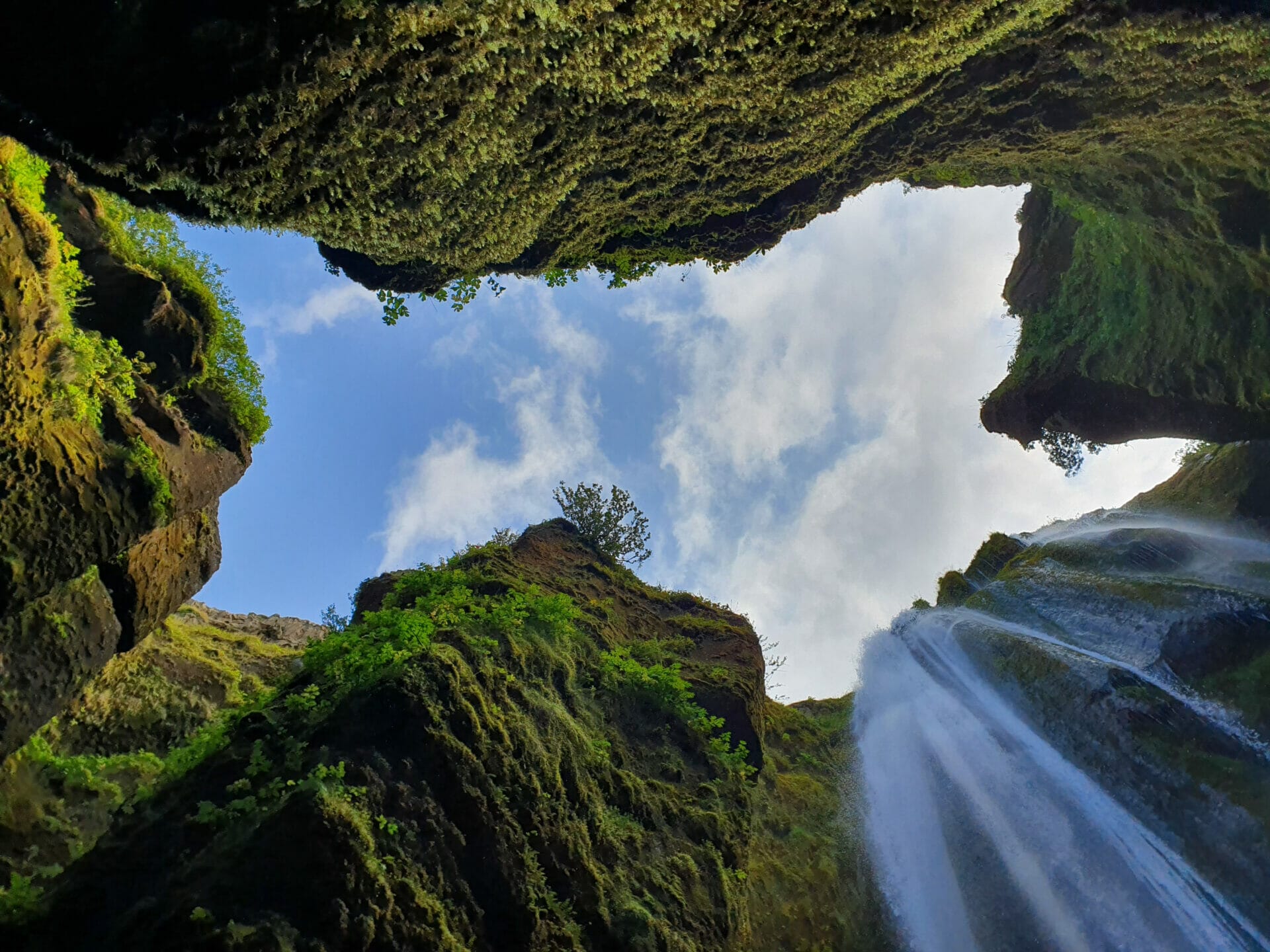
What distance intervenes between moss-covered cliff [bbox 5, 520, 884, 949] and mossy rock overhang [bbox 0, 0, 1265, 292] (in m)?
4.48

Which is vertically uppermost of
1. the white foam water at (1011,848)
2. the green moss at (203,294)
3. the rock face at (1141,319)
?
the green moss at (203,294)

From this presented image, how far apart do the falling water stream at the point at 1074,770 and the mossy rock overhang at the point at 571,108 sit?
1009 centimetres

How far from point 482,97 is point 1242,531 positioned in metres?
22.3

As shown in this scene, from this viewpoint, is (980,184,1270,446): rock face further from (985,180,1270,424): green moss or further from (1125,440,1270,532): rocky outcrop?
(1125,440,1270,532): rocky outcrop

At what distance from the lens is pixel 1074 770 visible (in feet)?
41.4

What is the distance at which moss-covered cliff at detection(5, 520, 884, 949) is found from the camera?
16.5 ft

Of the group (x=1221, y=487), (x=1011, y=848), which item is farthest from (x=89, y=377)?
(x=1221, y=487)

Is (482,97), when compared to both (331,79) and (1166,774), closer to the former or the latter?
(331,79)

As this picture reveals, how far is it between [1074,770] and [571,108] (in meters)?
14.1

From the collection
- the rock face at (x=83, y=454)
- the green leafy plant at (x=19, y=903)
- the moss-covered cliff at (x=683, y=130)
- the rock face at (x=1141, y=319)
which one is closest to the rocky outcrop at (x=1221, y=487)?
the rock face at (x=1141, y=319)

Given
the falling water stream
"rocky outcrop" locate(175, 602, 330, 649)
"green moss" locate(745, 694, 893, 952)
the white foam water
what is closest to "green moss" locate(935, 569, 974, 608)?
the falling water stream

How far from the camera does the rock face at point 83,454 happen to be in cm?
638

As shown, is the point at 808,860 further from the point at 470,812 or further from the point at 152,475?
the point at 152,475

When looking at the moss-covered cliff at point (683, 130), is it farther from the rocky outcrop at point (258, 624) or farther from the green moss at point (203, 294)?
the rocky outcrop at point (258, 624)
